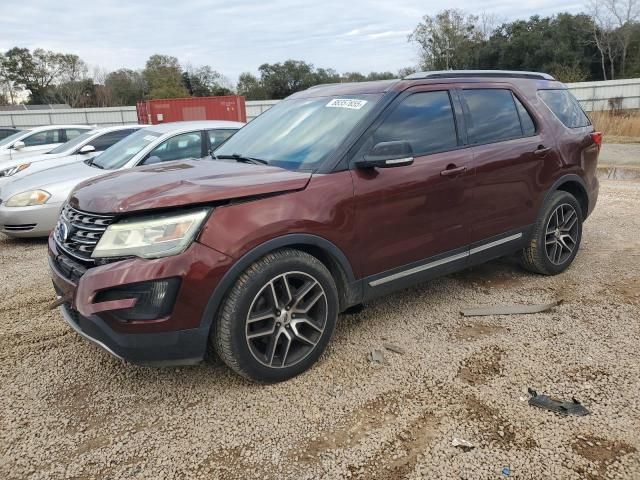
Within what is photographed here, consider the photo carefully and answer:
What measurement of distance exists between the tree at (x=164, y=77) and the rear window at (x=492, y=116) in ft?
183

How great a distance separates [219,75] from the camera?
68.4 metres

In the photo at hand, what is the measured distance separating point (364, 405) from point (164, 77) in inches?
2483

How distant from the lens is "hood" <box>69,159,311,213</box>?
279 cm

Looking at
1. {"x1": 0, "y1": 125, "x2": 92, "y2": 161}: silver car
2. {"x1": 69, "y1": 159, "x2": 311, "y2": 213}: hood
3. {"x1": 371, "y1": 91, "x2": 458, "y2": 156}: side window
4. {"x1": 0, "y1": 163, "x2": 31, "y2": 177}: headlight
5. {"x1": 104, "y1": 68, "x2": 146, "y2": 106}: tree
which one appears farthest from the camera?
{"x1": 104, "y1": 68, "x2": 146, "y2": 106}: tree

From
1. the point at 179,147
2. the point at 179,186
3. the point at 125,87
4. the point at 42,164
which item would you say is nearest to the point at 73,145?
the point at 42,164

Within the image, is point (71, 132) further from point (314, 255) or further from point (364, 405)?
point (364, 405)

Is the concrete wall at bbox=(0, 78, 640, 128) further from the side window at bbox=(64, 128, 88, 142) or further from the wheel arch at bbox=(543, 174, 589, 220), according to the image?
the wheel arch at bbox=(543, 174, 589, 220)

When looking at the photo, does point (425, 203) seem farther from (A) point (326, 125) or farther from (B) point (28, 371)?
(B) point (28, 371)

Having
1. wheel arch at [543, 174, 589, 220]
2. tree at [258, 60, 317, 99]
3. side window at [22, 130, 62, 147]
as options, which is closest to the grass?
wheel arch at [543, 174, 589, 220]

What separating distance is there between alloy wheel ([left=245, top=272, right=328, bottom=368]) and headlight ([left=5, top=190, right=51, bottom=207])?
481 cm

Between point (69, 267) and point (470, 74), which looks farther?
point (470, 74)

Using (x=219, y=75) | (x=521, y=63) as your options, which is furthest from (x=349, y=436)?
(x=219, y=75)

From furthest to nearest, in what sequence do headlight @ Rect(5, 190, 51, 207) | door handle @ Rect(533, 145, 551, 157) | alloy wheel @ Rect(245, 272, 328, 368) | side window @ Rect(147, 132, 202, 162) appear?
side window @ Rect(147, 132, 202, 162)
headlight @ Rect(5, 190, 51, 207)
door handle @ Rect(533, 145, 551, 157)
alloy wheel @ Rect(245, 272, 328, 368)

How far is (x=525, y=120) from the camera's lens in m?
4.47
